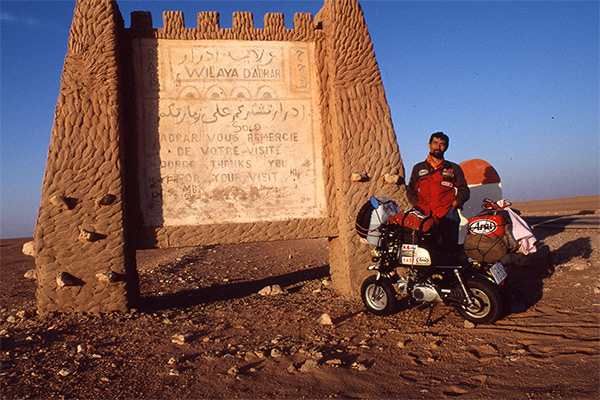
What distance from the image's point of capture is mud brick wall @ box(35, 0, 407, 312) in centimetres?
518

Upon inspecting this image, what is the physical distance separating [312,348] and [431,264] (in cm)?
152

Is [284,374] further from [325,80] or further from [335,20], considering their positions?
[335,20]

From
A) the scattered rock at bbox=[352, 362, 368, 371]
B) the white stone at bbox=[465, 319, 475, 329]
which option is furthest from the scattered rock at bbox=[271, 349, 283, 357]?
the white stone at bbox=[465, 319, 475, 329]

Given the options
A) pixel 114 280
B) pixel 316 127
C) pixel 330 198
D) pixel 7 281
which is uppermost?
pixel 316 127

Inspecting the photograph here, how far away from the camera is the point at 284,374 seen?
3.26 m

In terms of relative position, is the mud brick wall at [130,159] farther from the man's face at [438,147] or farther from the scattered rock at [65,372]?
the scattered rock at [65,372]

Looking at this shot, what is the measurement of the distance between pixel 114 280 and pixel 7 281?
5.97 meters

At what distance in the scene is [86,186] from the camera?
17.1 feet

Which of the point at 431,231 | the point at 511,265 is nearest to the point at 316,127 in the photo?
the point at 431,231

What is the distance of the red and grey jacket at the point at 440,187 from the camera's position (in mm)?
4918

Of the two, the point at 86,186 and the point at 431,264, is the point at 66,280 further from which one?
the point at 431,264

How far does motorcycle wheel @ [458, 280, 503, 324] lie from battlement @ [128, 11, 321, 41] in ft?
13.2

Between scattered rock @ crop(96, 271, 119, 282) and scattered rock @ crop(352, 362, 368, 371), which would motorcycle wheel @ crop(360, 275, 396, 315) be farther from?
scattered rock @ crop(96, 271, 119, 282)

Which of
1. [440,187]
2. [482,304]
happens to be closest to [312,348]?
[482,304]
